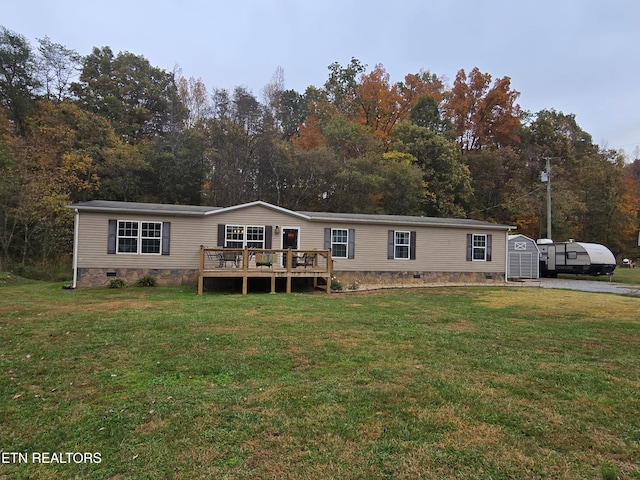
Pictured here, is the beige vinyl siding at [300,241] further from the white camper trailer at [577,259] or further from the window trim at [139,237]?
the white camper trailer at [577,259]

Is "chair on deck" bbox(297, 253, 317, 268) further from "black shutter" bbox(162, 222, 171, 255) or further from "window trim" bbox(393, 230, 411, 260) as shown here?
"black shutter" bbox(162, 222, 171, 255)

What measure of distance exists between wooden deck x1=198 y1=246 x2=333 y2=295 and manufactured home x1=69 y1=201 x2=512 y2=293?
0.10 ft

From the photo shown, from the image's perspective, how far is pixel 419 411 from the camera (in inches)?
126

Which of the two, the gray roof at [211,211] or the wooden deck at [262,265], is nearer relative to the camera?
the wooden deck at [262,265]

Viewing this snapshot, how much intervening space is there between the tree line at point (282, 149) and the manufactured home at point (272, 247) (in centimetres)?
672

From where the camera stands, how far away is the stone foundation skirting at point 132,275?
1279 centimetres

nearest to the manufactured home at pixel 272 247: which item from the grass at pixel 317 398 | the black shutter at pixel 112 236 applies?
the black shutter at pixel 112 236

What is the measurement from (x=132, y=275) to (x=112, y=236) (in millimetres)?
1397

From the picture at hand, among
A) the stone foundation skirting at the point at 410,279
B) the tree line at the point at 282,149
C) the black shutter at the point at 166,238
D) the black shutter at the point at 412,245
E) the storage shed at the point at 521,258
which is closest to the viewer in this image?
the black shutter at the point at 166,238

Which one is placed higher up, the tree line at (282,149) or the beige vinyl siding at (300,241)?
the tree line at (282,149)

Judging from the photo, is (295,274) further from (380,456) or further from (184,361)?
(380,456)

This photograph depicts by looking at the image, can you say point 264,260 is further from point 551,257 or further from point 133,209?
point 551,257

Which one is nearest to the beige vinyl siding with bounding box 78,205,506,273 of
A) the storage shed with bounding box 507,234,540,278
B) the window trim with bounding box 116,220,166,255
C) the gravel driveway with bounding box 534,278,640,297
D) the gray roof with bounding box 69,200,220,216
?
the window trim with bounding box 116,220,166,255

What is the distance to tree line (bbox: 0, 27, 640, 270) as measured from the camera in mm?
20016
